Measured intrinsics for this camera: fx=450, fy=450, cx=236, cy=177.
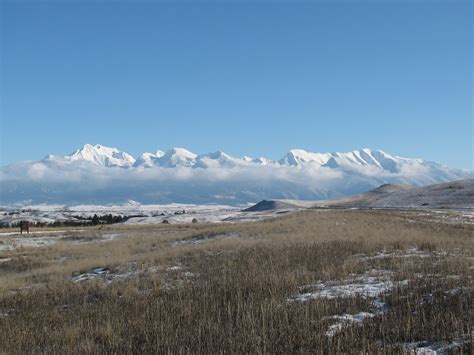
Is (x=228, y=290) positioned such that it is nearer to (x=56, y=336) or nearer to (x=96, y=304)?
(x=96, y=304)

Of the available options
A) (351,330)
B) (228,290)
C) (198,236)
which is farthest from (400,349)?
(198,236)

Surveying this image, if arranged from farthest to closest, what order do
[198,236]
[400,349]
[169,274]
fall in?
[198,236], [169,274], [400,349]

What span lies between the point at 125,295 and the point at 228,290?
2.73 meters

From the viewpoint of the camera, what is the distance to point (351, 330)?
655 centimetres

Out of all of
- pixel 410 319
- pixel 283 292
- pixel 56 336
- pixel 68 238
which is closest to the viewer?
pixel 410 319

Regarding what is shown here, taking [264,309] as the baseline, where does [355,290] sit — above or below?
below

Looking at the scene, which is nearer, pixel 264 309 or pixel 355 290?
pixel 264 309

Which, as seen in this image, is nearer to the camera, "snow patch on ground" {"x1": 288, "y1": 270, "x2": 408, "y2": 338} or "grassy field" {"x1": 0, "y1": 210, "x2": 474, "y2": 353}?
"grassy field" {"x1": 0, "y1": 210, "x2": 474, "y2": 353}

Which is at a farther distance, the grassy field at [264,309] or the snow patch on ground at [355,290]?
the snow patch on ground at [355,290]

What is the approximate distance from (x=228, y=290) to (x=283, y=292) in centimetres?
126

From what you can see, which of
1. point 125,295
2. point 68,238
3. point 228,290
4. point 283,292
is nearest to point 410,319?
point 283,292

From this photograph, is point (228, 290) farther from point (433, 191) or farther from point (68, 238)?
point (433, 191)

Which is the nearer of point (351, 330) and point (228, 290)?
point (351, 330)

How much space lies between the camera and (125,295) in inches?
437
